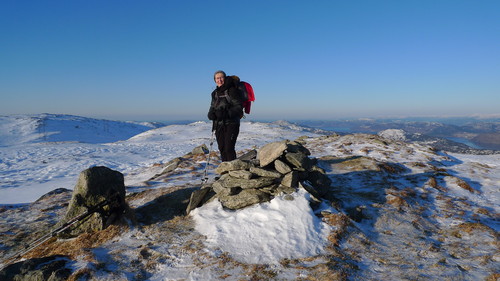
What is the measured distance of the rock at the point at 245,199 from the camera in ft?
23.1

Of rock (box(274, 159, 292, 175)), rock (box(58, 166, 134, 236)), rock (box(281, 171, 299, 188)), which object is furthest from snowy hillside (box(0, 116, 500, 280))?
rock (box(274, 159, 292, 175))

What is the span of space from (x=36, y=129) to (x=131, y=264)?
13801 centimetres

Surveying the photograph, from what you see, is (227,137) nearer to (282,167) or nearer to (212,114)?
(212,114)

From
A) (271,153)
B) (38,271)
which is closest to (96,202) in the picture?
(38,271)

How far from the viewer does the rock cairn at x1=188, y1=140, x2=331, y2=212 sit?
721cm

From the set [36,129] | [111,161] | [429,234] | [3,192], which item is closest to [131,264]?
[429,234]

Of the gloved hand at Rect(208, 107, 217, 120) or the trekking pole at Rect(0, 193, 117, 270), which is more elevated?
the gloved hand at Rect(208, 107, 217, 120)

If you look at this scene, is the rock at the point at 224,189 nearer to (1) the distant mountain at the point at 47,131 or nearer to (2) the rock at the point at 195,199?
(2) the rock at the point at 195,199

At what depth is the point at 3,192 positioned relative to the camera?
1402 centimetres

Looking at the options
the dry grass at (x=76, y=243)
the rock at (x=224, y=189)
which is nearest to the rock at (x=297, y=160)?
the rock at (x=224, y=189)

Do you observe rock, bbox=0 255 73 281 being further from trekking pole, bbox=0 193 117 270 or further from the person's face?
the person's face

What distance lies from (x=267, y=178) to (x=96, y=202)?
15.8 feet

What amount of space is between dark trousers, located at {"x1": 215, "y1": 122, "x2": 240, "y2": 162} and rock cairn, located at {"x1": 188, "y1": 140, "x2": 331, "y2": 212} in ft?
2.88

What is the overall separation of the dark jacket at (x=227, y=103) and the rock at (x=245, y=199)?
2598 millimetres
